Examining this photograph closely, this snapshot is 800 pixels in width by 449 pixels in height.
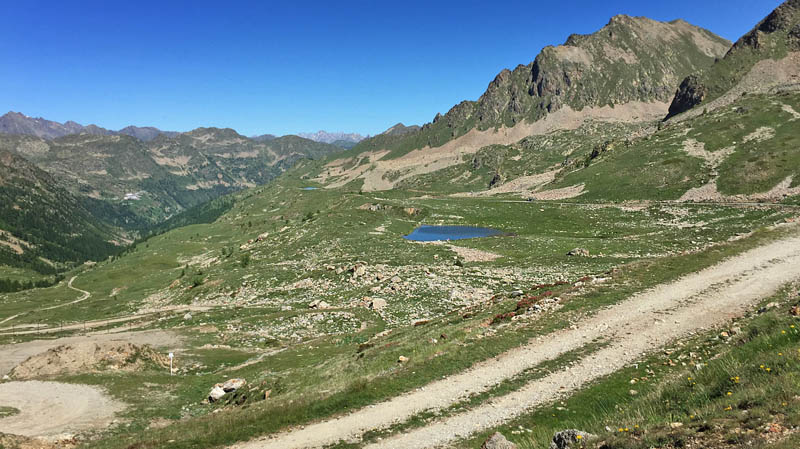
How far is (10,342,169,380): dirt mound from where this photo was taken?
3900 cm

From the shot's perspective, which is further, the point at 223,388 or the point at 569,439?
the point at 223,388

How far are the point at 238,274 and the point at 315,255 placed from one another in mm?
19310

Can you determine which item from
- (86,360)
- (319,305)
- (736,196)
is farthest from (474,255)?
(736,196)

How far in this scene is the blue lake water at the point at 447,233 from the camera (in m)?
120

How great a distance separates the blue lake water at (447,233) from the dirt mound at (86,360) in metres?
81.2

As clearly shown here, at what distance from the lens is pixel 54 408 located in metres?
30.2

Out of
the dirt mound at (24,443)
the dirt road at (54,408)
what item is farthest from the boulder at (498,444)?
the dirt road at (54,408)

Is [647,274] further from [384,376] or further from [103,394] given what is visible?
[103,394]

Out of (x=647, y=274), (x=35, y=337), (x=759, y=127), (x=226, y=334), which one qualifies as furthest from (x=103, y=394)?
(x=759, y=127)

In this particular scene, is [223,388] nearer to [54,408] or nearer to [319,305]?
[54,408]

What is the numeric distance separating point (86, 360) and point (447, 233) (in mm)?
102223

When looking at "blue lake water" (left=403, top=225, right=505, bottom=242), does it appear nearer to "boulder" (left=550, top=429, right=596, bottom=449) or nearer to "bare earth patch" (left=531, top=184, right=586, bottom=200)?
"bare earth patch" (left=531, top=184, right=586, bottom=200)

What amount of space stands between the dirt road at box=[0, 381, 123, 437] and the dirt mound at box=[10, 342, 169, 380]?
324 centimetres

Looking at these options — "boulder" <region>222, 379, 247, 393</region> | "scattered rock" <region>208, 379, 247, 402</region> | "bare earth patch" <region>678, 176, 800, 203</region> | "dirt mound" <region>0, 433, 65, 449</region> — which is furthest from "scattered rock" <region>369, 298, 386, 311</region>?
"bare earth patch" <region>678, 176, 800, 203</region>
